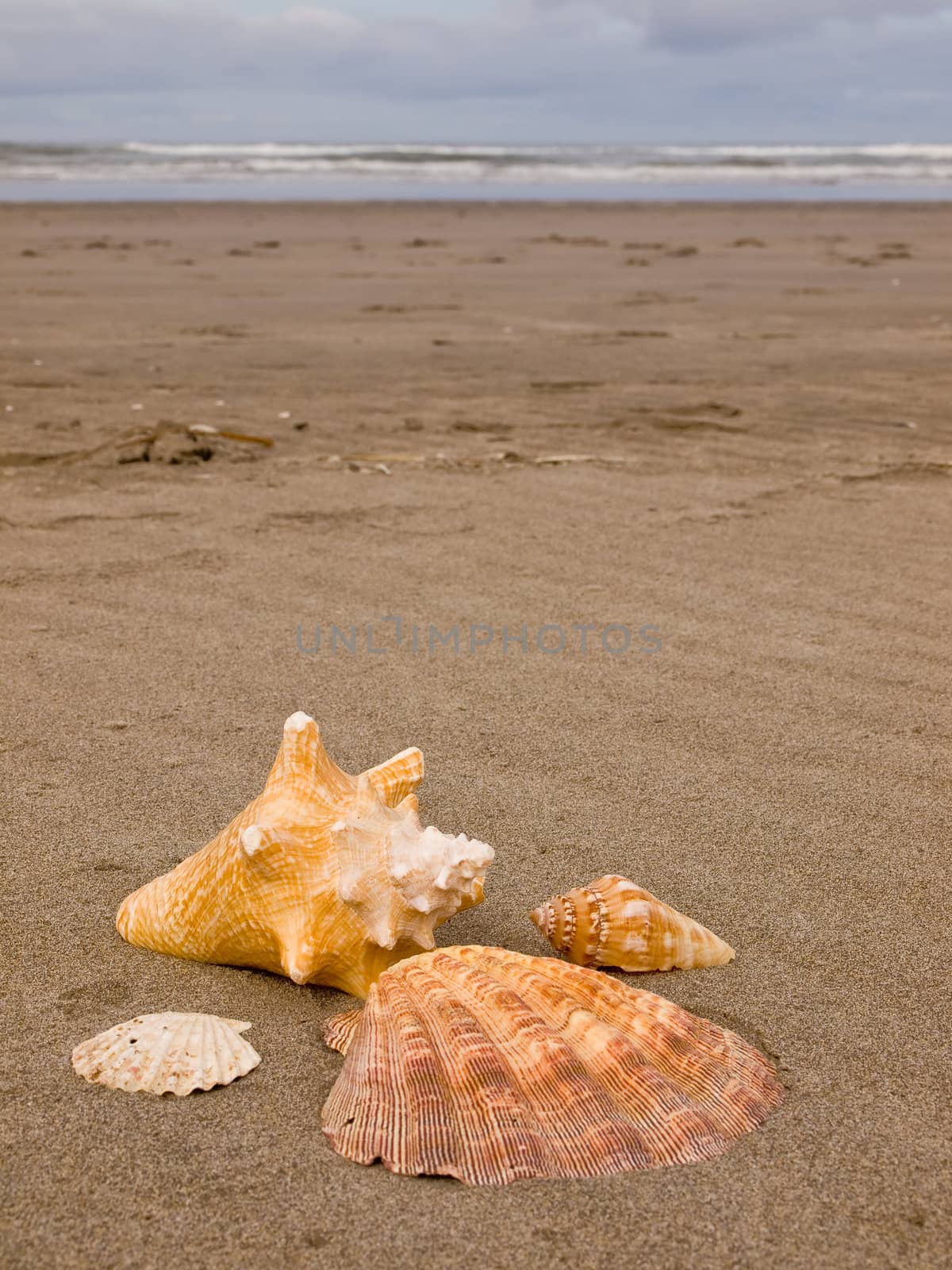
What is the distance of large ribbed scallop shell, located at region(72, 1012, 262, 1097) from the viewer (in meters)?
1.87

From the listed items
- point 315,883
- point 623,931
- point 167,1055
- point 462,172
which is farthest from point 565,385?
point 462,172

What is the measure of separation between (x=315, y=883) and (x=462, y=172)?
43.8m

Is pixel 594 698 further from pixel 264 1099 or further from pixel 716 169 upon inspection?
pixel 716 169

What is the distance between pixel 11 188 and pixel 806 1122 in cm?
3330

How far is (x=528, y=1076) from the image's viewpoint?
5.85ft

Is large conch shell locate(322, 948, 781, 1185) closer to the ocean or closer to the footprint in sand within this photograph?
the footprint in sand

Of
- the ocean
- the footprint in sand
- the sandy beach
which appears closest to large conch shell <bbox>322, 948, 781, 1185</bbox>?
the sandy beach

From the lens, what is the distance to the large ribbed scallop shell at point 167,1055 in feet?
6.15

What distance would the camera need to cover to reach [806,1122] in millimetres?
1837

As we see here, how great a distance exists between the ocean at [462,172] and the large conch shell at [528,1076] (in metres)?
28.3

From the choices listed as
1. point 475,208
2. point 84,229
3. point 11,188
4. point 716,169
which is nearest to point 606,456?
point 84,229

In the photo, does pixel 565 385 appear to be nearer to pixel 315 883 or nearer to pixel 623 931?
pixel 623 931

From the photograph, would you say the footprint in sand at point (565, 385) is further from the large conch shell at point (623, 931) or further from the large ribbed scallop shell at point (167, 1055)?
the large ribbed scallop shell at point (167, 1055)

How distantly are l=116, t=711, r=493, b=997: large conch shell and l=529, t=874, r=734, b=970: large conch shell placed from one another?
20 centimetres
